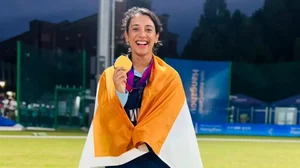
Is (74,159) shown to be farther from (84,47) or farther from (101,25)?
(84,47)

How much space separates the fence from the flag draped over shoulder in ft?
46.9

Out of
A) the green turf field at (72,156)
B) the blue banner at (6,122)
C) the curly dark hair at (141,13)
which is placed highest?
the curly dark hair at (141,13)

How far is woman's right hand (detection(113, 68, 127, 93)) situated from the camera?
2.13m

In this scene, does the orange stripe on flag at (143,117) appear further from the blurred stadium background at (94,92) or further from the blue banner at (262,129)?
the blue banner at (262,129)

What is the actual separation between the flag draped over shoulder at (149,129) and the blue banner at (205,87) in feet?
46.9

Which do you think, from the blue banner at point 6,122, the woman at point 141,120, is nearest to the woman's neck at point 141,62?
the woman at point 141,120

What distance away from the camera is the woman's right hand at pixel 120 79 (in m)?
2.13

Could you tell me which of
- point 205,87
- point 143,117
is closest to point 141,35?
point 143,117

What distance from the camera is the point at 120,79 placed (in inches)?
83.7

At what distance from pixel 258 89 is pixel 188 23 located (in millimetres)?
17249

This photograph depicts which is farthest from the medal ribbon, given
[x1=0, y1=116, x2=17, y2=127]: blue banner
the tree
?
the tree

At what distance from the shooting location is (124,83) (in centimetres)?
214

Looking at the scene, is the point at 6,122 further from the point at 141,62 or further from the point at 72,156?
the point at 141,62

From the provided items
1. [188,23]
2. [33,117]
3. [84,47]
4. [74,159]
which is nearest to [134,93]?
[74,159]
